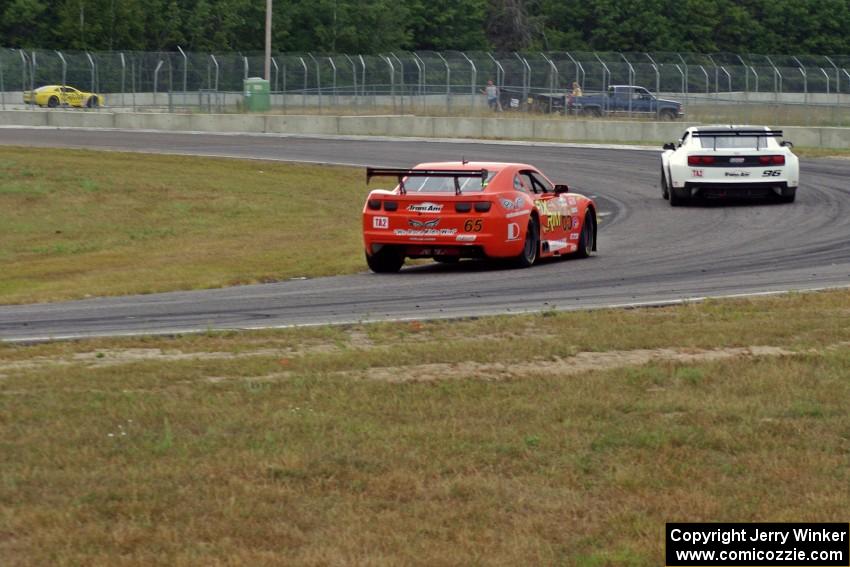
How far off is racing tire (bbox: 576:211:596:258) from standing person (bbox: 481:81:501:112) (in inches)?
1209

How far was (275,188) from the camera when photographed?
30.6 metres

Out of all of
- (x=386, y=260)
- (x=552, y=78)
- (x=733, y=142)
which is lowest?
(x=386, y=260)

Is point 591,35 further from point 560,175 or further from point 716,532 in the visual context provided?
point 716,532

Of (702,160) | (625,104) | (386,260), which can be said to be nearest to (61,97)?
(625,104)

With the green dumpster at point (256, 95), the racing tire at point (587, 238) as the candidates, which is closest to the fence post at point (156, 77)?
the green dumpster at point (256, 95)

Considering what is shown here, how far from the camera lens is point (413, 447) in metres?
6.79

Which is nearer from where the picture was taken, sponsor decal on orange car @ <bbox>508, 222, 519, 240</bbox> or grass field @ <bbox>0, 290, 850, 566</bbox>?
grass field @ <bbox>0, 290, 850, 566</bbox>

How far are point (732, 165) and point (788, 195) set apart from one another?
1338mm

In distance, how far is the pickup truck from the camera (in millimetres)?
46469

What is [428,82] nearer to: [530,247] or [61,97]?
[61,97]

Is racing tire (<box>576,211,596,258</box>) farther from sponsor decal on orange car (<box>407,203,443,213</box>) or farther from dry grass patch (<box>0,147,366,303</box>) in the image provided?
dry grass patch (<box>0,147,366,303</box>)

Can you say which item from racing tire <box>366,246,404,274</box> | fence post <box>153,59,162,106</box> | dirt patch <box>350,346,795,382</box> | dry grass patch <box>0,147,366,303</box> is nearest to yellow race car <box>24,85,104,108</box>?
fence post <box>153,59,162,106</box>

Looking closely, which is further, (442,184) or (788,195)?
(788,195)

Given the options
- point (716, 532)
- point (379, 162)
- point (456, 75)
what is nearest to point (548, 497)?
point (716, 532)
